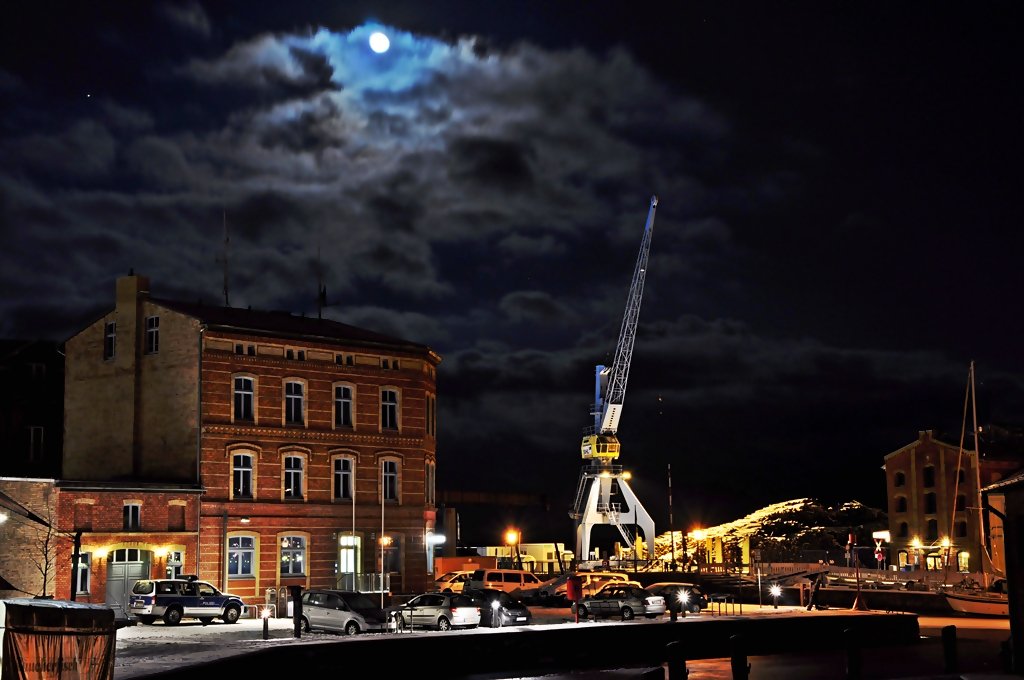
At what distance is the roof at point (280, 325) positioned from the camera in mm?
54719

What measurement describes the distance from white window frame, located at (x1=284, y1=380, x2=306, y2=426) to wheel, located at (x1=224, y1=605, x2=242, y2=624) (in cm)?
1177

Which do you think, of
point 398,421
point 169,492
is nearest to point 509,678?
point 169,492

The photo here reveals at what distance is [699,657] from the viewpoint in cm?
3869

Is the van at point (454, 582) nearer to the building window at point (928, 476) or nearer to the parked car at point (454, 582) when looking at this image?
the parked car at point (454, 582)

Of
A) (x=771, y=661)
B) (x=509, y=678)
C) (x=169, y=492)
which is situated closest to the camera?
(x=509, y=678)

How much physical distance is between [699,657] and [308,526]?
22689 millimetres

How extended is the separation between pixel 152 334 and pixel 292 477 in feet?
30.8

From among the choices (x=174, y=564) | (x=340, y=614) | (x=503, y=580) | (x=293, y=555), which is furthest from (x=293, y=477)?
(x=340, y=614)

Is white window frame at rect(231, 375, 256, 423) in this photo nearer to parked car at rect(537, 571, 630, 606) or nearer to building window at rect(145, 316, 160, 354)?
building window at rect(145, 316, 160, 354)

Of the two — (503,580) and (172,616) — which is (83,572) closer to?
(172,616)

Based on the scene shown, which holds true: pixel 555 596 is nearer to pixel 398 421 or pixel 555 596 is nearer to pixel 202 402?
pixel 398 421

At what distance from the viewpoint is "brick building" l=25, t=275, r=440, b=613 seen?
5194cm

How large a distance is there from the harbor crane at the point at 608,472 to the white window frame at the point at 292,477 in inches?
2111

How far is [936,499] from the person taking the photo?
311 ft
